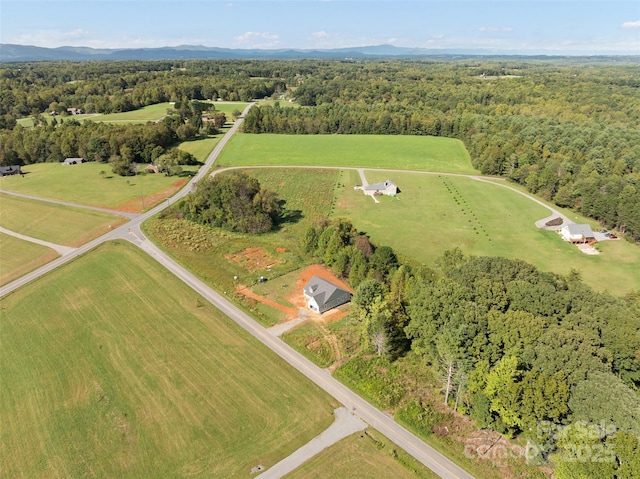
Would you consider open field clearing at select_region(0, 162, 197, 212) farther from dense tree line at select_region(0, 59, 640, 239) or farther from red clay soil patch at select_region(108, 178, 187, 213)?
dense tree line at select_region(0, 59, 640, 239)

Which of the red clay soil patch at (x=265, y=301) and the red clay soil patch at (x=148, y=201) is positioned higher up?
the red clay soil patch at (x=148, y=201)

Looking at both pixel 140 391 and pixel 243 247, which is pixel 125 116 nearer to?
pixel 243 247

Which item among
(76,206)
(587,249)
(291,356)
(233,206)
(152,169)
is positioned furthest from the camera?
(152,169)

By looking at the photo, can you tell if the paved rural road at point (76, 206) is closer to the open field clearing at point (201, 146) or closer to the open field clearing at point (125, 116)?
the open field clearing at point (201, 146)

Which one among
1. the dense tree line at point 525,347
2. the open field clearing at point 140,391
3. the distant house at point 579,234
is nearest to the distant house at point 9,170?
the open field clearing at point 140,391

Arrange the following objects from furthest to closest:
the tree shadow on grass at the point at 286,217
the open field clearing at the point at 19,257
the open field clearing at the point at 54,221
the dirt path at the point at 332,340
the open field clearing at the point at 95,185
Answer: the open field clearing at the point at 95,185 < the tree shadow on grass at the point at 286,217 < the open field clearing at the point at 54,221 < the open field clearing at the point at 19,257 < the dirt path at the point at 332,340

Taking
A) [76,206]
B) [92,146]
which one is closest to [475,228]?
[76,206]
